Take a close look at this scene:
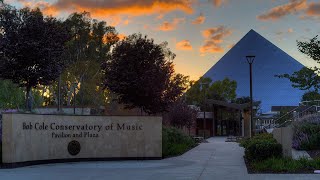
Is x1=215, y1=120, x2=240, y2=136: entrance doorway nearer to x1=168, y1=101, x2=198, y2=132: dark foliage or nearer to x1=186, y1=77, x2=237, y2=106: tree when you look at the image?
x1=186, y1=77, x2=237, y2=106: tree

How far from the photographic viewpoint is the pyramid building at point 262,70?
170 metres

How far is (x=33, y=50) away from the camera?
2494 centimetres

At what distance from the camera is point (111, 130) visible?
22641 mm

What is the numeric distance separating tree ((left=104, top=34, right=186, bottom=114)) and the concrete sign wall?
5.40 metres

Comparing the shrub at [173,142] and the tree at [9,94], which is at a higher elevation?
the tree at [9,94]

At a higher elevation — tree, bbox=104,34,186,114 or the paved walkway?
tree, bbox=104,34,186,114

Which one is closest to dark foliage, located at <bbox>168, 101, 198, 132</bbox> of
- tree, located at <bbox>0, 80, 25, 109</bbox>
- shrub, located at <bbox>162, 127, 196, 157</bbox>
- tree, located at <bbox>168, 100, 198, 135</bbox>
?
tree, located at <bbox>168, 100, 198, 135</bbox>

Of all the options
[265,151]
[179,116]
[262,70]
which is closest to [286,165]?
[265,151]

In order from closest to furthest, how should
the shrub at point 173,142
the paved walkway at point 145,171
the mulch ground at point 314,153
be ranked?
the paved walkway at point 145,171 → the mulch ground at point 314,153 → the shrub at point 173,142

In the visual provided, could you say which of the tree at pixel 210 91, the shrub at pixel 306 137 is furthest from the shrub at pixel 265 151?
the tree at pixel 210 91

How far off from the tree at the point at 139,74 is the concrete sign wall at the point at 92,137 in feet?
17.7

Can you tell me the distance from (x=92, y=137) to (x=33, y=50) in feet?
18.7

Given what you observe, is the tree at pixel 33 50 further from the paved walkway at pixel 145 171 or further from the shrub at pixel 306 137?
the shrub at pixel 306 137

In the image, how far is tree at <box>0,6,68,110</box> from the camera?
25.0 m
